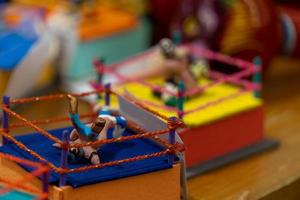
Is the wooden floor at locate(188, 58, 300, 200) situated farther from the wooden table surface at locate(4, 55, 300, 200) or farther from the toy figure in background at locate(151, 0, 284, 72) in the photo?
the toy figure in background at locate(151, 0, 284, 72)

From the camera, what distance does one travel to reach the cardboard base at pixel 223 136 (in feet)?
3.61

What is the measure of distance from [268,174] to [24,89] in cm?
46

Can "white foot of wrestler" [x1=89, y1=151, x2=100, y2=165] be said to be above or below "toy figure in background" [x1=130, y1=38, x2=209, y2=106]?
below

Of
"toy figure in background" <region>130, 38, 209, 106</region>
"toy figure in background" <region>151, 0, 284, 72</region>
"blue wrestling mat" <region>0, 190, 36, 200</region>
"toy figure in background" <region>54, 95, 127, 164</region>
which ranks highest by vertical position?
"toy figure in background" <region>151, 0, 284, 72</region>

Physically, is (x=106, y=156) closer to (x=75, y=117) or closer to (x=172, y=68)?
(x=75, y=117)

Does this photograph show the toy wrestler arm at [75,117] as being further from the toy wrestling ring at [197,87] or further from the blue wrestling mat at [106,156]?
the toy wrestling ring at [197,87]

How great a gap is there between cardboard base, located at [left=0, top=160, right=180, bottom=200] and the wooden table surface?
13 cm

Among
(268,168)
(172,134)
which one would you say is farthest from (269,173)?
(172,134)

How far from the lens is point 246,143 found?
119cm

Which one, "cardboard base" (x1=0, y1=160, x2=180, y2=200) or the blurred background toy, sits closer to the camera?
"cardboard base" (x1=0, y1=160, x2=180, y2=200)

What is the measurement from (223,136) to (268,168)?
9 centimetres

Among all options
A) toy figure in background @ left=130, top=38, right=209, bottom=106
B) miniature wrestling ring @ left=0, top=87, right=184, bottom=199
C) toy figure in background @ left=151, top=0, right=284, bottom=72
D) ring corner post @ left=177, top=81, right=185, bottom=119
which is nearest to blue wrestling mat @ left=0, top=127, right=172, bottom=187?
miniature wrestling ring @ left=0, top=87, right=184, bottom=199

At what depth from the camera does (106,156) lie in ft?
2.92

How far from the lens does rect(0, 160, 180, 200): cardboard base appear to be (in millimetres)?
814
